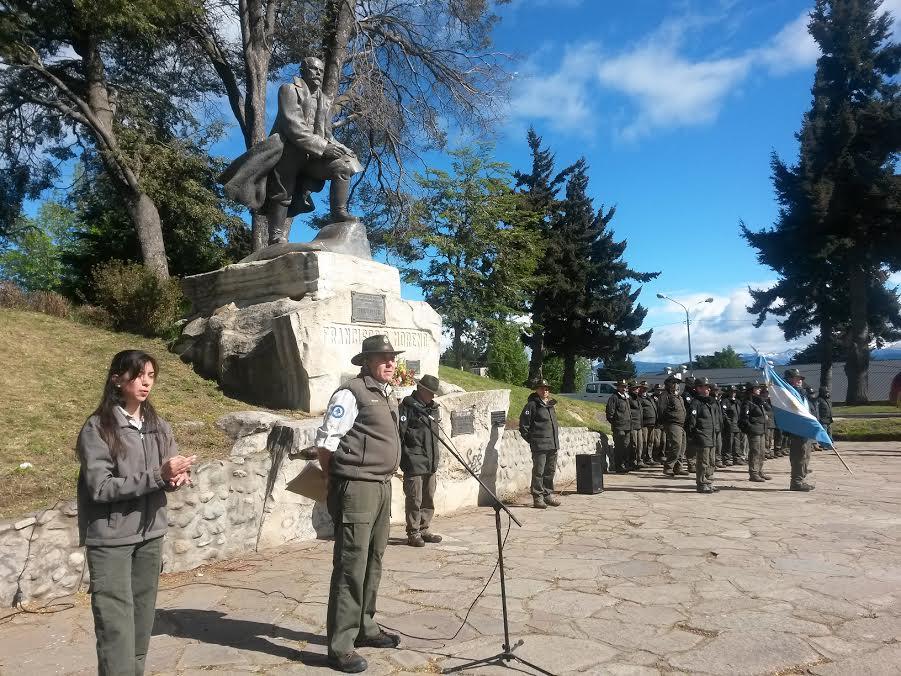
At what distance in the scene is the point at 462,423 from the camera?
25.9ft

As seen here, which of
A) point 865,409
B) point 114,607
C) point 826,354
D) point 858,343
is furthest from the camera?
point 826,354

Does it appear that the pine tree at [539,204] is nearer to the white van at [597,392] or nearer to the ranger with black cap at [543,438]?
the white van at [597,392]

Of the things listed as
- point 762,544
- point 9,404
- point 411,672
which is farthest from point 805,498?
point 9,404

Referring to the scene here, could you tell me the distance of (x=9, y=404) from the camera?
6316mm

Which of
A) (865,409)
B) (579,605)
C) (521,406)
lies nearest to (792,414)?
(521,406)

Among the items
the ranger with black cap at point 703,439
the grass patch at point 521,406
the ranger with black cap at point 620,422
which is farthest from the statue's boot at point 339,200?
the ranger with black cap at point 620,422

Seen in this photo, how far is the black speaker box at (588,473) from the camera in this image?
9.41 m

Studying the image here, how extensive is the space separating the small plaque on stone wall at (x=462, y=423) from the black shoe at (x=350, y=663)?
447 centimetres

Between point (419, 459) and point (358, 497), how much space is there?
118 inches

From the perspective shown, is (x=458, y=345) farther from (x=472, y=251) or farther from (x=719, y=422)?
(x=719, y=422)

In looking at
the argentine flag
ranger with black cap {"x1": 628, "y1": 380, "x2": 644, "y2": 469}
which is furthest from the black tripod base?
ranger with black cap {"x1": 628, "y1": 380, "x2": 644, "y2": 469}

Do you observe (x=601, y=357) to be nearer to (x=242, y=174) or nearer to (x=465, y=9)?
(x=465, y=9)

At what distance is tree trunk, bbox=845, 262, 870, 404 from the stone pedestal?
28.7 m

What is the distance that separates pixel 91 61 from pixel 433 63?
8575 millimetres
